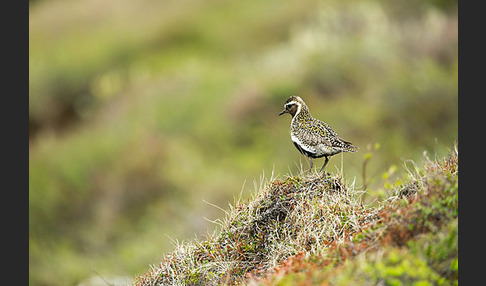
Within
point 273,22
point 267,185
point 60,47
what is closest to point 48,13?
point 60,47

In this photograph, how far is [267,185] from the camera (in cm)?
709

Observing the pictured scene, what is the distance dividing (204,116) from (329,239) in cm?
1504

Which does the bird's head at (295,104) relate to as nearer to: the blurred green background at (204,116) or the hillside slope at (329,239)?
the hillside slope at (329,239)

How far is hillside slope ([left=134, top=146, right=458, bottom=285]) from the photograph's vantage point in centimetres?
479

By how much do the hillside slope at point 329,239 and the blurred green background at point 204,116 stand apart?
571cm

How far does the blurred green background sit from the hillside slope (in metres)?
5.71

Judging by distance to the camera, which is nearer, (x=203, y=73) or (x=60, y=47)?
(x=203, y=73)

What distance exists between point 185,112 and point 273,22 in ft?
30.5

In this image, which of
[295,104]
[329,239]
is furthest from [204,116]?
[329,239]

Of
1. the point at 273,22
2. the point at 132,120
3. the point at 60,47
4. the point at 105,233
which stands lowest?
the point at 105,233

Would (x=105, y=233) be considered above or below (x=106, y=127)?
below

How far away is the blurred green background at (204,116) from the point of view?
1681cm

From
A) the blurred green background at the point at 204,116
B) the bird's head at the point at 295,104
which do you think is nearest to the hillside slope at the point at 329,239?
the bird's head at the point at 295,104

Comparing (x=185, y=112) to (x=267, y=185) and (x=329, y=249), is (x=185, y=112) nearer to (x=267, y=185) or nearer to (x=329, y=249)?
(x=267, y=185)
